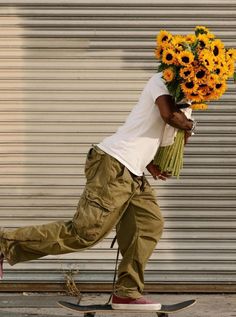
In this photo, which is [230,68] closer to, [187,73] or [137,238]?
[187,73]

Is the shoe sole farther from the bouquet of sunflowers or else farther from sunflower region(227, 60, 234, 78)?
sunflower region(227, 60, 234, 78)

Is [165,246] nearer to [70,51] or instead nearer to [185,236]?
[185,236]

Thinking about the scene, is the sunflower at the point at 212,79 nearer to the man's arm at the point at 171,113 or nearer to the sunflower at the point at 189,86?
the sunflower at the point at 189,86

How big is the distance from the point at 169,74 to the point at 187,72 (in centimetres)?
11

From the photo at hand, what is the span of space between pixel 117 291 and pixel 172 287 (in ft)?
3.57

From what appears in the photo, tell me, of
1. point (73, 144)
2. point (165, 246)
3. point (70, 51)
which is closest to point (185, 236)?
point (165, 246)

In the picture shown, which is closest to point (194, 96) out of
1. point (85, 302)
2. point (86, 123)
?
point (86, 123)

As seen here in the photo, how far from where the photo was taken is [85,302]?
21.9 feet

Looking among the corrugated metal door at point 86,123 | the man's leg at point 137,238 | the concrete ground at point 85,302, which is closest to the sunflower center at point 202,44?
the man's leg at point 137,238

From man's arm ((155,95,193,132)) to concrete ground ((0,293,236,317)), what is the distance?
4.63 ft

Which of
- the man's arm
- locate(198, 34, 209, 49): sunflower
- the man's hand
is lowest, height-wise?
the man's hand

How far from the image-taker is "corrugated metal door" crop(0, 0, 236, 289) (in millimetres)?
6926

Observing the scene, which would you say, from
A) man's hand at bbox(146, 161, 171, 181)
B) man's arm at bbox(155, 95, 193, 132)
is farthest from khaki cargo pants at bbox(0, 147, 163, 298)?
man's arm at bbox(155, 95, 193, 132)

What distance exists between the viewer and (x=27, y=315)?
626 cm
